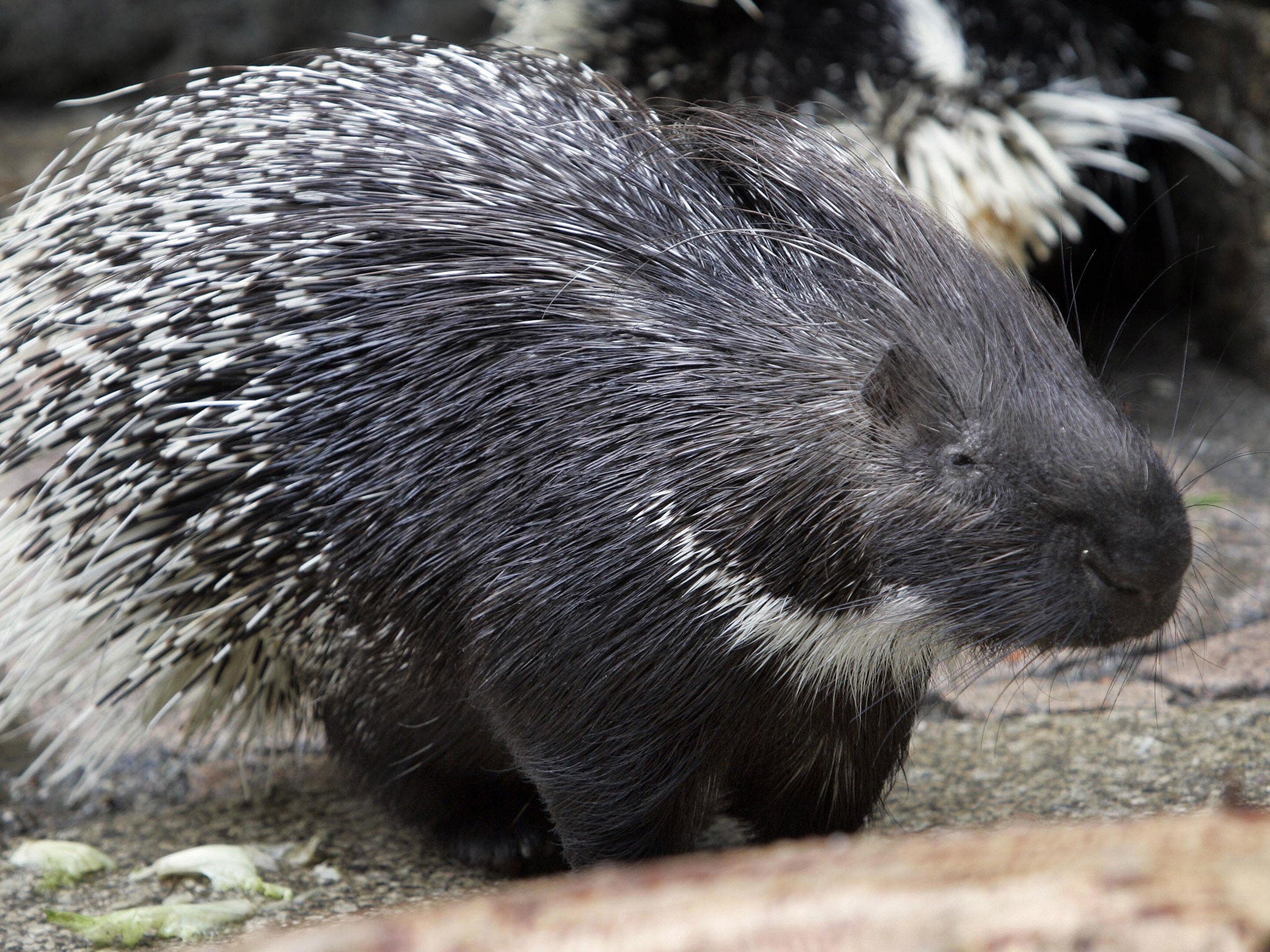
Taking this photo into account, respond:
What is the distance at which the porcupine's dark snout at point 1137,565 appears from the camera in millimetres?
1745

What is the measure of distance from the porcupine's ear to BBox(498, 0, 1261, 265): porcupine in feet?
7.27

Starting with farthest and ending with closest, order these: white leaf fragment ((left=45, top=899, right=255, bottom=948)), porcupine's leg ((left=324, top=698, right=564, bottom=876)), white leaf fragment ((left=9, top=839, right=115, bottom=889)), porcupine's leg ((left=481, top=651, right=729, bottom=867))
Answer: white leaf fragment ((left=9, top=839, right=115, bottom=889)) → porcupine's leg ((left=324, top=698, right=564, bottom=876)) → white leaf fragment ((left=45, top=899, right=255, bottom=948)) → porcupine's leg ((left=481, top=651, right=729, bottom=867))

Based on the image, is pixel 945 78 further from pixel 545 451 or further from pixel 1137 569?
pixel 1137 569

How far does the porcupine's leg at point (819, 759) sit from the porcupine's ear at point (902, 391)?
1.38 ft

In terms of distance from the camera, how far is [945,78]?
4250 mm

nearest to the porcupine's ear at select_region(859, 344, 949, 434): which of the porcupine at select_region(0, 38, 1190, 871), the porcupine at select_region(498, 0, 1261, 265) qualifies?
the porcupine at select_region(0, 38, 1190, 871)

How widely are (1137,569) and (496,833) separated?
1.30 meters

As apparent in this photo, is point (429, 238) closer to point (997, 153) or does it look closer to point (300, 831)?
point (300, 831)

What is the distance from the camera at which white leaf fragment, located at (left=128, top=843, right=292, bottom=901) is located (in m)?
2.48

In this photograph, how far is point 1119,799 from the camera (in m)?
2.54

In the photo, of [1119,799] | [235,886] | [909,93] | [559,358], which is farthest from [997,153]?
[235,886]

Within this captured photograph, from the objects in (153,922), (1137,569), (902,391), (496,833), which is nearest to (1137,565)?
(1137,569)

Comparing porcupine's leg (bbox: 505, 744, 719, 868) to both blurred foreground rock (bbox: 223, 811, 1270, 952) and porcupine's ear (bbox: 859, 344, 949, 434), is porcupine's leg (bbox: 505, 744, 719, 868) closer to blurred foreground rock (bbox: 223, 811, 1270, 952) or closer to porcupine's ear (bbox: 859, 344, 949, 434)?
porcupine's ear (bbox: 859, 344, 949, 434)

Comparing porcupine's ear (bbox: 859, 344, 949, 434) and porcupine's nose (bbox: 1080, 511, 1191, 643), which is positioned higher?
porcupine's ear (bbox: 859, 344, 949, 434)
